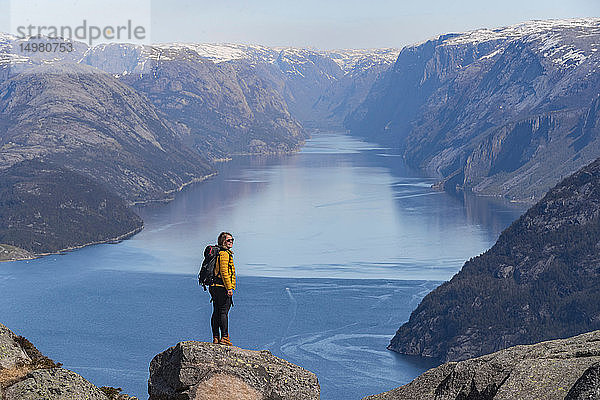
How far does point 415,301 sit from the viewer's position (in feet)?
608

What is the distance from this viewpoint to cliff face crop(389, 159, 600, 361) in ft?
530

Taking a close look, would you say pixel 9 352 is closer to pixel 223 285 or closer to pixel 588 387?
pixel 223 285

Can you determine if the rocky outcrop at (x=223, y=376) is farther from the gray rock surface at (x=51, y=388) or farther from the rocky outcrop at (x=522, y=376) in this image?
the rocky outcrop at (x=522, y=376)

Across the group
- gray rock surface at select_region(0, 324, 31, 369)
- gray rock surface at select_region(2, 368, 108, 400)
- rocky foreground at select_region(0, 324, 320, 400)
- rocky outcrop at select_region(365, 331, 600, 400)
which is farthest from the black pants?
gray rock surface at select_region(0, 324, 31, 369)

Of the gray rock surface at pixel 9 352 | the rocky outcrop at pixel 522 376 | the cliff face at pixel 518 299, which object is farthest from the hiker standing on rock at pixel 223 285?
the cliff face at pixel 518 299

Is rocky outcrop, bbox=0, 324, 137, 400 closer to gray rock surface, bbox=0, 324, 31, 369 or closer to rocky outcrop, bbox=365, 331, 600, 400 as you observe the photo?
gray rock surface, bbox=0, 324, 31, 369

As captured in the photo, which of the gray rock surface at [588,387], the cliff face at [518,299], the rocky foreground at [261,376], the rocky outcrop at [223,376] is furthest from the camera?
the cliff face at [518,299]

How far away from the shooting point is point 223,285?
27.7m

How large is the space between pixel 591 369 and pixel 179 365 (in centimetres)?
1130

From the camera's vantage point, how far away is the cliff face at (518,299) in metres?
162

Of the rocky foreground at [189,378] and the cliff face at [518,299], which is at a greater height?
the rocky foreground at [189,378]

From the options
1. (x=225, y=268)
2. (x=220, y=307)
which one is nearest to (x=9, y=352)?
(x=220, y=307)

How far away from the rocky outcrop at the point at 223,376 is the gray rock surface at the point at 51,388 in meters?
2.01

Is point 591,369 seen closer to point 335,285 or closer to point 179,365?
point 179,365
